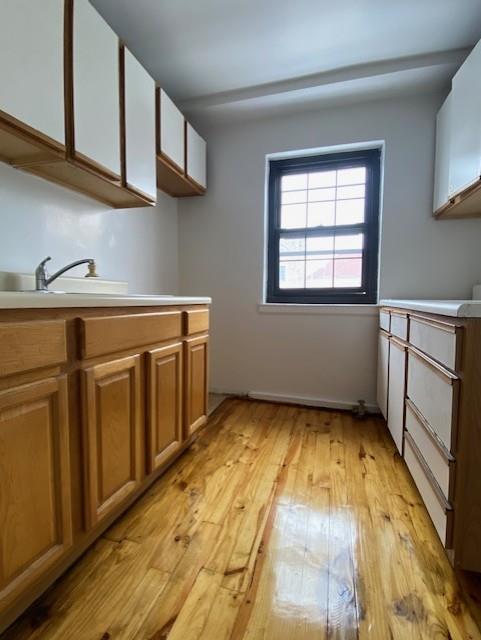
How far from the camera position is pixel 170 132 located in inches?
81.0

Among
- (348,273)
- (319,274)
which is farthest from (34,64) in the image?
(348,273)

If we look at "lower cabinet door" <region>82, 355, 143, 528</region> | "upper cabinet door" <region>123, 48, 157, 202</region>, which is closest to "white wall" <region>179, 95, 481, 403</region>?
"upper cabinet door" <region>123, 48, 157, 202</region>

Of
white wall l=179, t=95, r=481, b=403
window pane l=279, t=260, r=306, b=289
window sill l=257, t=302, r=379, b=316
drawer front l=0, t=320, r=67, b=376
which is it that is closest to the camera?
drawer front l=0, t=320, r=67, b=376

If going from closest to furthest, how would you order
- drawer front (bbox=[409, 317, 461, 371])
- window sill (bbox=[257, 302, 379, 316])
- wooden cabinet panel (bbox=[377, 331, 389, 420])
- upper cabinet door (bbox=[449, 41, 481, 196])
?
drawer front (bbox=[409, 317, 461, 371]) < upper cabinet door (bbox=[449, 41, 481, 196]) < wooden cabinet panel (bbox=[377, 331, 389, 420]) < window sill (bbox=[257, 302, 379, 316])

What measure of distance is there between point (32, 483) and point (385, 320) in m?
2.04

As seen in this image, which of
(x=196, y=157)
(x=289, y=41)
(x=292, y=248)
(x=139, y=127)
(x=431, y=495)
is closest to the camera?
(x=431, y=495)

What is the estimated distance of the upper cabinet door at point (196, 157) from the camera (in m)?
2.34

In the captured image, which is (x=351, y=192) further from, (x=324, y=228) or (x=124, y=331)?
(x=124, y=331)

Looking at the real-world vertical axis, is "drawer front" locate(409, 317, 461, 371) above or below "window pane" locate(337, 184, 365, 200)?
below

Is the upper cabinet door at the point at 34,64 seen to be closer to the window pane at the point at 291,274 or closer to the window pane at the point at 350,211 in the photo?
the window pane at the point at 291,274

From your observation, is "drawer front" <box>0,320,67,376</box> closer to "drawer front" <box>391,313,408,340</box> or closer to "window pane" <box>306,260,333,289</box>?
"drawer front" <box>391,313,408,340</box>

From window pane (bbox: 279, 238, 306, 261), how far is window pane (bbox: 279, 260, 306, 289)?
5cm

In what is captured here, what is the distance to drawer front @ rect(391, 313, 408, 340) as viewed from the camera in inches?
63.5

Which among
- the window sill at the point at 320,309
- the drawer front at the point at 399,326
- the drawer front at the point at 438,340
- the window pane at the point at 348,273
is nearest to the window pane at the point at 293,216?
the window pane at the point at 348,273
